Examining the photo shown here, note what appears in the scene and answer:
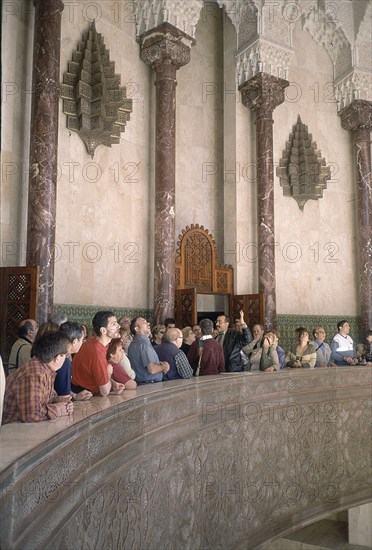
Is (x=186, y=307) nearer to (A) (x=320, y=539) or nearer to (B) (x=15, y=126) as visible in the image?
(B) (x=15, y=126)

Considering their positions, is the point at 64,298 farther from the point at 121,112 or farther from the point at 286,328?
the point at 286,328

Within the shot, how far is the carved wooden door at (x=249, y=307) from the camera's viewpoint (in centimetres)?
1127

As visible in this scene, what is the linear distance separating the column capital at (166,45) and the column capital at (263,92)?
202 centimetres

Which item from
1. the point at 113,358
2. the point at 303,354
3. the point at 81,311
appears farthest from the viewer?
the point at 81,311

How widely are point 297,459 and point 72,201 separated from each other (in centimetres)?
588

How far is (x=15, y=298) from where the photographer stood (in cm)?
746

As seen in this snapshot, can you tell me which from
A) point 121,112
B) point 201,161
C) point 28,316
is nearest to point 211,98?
point 201,161

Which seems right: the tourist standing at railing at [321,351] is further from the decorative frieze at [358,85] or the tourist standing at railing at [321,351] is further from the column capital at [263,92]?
the decorative frieze at [358,85]

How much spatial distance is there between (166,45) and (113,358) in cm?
805

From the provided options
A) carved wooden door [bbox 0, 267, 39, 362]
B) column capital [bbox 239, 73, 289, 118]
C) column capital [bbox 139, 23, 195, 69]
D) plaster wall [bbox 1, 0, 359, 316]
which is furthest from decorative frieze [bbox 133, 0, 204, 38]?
carved wooden door [bbox 0, 267, 39, 362]

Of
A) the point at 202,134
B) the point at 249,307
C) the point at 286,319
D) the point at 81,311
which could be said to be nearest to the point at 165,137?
the point at 202,134

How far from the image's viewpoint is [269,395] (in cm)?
611

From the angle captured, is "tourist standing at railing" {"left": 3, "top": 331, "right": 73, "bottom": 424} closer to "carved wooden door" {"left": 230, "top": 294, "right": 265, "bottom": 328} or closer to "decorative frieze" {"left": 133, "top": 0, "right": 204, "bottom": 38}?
"carved wooden door" {"left": 230, "top": 294, "right": 265, "bottom": 328}

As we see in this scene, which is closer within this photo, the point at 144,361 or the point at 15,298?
the point at 144,361
